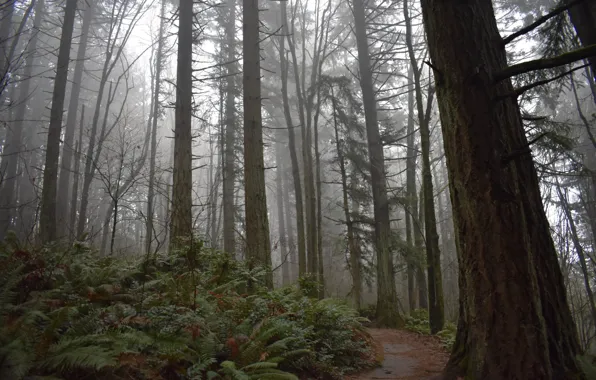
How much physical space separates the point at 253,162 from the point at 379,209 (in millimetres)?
4758

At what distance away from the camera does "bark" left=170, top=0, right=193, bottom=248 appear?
8.02 metres

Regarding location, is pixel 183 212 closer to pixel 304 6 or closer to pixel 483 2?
pixel 483 2

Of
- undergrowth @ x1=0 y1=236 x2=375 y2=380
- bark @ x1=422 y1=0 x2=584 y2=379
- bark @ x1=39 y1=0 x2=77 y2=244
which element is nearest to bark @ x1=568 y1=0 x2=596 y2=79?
bark @ x1=422 y1=0 x2=584 y2=379

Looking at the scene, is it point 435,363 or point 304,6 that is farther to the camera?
point 304,6

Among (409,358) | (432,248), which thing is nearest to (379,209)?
(432,248)

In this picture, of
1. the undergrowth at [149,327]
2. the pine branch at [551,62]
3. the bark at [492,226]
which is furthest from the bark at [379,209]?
the pine branch at [551,62]

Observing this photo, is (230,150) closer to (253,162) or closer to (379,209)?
(379,209)

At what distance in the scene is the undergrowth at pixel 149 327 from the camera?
8.12ft

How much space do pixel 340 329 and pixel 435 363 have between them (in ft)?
4.91

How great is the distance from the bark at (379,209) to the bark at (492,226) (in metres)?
7.06

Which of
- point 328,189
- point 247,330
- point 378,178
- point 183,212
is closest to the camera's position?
point 247,330

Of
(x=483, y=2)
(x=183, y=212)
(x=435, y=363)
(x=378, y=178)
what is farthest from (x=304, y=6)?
(x=435, y=363)

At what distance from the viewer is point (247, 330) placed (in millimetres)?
4004

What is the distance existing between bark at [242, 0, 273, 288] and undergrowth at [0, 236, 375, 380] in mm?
1751
